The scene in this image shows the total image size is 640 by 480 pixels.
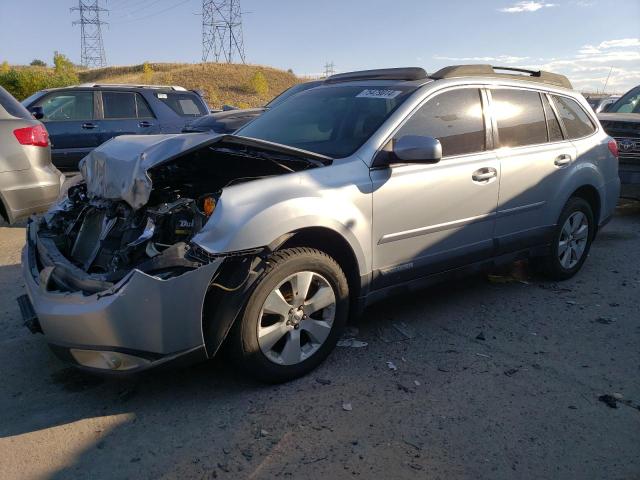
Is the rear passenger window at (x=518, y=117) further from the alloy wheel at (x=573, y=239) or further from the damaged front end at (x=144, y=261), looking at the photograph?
the damaged front end at (x=144, y=261)

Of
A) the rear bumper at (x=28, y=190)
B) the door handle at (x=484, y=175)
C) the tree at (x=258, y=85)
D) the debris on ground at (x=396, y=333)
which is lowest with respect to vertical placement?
the debris on ground at (x=396, y=333)

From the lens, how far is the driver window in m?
9.15

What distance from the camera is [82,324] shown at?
2676mm

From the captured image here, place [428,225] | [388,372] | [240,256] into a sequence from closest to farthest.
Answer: [240,256] → [388,372] → [428,225]

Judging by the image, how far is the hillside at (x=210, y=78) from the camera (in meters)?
52.8

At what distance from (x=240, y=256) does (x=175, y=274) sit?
35cm

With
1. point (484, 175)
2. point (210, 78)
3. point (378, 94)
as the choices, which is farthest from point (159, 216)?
point (210, 78)

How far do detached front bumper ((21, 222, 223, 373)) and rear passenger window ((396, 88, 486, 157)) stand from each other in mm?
1790

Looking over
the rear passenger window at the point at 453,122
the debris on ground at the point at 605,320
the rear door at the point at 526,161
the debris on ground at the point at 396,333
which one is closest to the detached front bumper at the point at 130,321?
the debris on ground at the point at 396,333

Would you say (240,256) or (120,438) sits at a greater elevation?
(240,256)

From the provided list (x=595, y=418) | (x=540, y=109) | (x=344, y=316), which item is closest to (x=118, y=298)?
(x=344, y=316)

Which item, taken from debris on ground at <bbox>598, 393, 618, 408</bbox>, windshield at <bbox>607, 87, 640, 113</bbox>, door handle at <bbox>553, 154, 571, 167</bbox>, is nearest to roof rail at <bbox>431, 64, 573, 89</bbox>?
door handle at <bbox>553, 154, 571, 167</bbox>

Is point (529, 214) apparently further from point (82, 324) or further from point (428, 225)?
point (82, 324)

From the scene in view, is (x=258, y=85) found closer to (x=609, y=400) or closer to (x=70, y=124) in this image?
(x=70, y=124)
